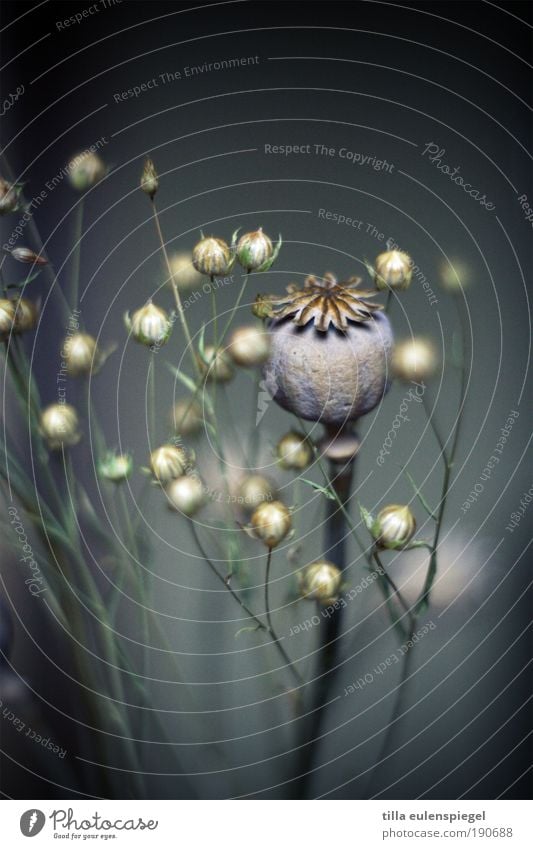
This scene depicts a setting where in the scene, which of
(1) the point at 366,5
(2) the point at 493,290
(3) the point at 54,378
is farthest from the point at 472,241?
(3) the point at 54,378

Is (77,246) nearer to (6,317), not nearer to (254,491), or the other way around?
(6,317)

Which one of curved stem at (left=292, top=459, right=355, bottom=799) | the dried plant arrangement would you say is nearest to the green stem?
the dried plant arrangement

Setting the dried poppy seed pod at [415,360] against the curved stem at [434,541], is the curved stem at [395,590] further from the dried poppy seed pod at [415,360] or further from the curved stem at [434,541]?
the dried poppy seed pod at [415,360]

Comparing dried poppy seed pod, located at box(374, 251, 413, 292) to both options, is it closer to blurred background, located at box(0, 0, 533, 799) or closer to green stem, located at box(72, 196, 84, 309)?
blurred background, located at box(0, 0, 533, 799)

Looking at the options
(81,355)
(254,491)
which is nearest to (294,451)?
(254,491)

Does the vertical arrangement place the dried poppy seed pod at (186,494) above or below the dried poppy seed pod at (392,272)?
below
